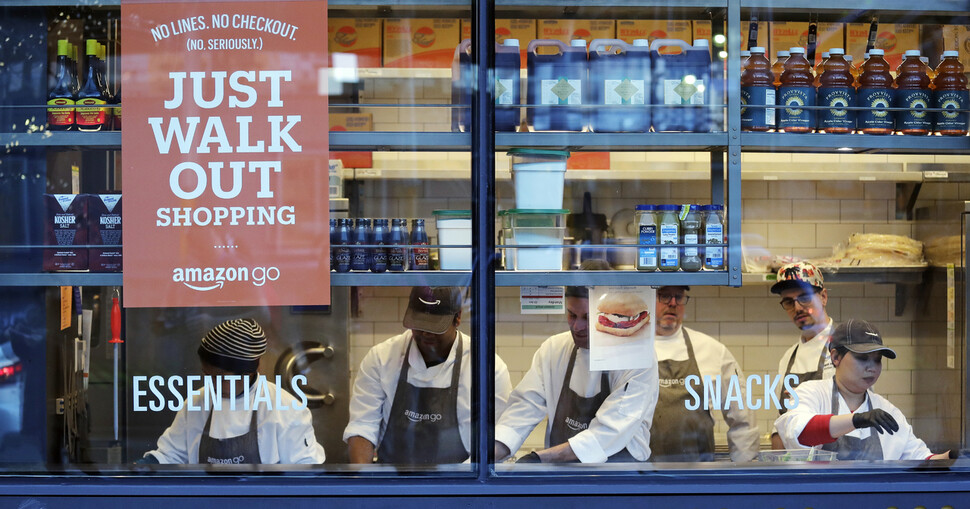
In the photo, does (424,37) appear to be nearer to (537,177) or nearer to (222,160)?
(537,177)

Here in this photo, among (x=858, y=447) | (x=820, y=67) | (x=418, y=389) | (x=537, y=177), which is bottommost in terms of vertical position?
(x=858, y=447)

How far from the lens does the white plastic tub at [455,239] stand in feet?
8.05

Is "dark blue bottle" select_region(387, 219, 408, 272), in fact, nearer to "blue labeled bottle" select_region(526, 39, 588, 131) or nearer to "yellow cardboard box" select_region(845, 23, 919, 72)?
"blue labeled bottle" select_region(526, 39, 588, 131)

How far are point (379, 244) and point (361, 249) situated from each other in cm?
6

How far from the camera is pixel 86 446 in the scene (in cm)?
260

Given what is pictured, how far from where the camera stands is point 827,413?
107 inches

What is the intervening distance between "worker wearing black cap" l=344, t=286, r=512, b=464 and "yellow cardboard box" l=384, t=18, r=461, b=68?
849 millimetres

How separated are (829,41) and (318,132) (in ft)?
5.80

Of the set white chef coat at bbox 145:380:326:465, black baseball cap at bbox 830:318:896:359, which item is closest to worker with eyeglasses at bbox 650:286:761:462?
black baseball cap at bbox 830:318:896:359

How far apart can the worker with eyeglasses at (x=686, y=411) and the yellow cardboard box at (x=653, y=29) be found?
2.83 ft

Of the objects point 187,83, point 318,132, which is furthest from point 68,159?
Answer: point 318,132

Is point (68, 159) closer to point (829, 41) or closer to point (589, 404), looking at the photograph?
point (589, 404)

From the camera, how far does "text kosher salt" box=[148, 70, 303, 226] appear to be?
2369mm

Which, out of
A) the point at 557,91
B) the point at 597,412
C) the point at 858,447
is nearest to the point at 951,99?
the point at 858,447
